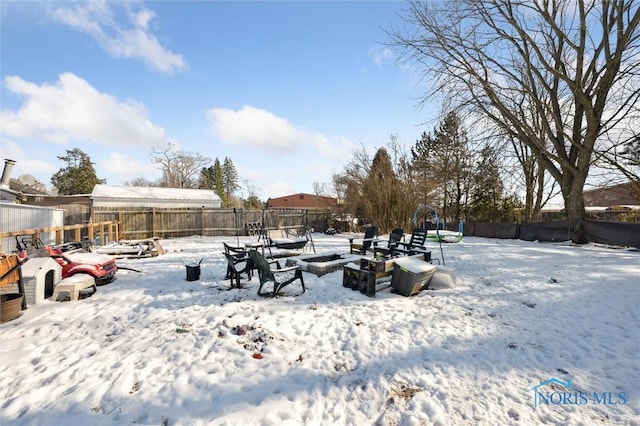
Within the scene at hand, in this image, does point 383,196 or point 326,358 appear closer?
point 326,358

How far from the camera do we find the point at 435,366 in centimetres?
306

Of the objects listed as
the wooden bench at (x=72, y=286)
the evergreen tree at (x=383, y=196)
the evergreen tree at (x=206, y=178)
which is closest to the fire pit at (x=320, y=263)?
the wooden bench at (x=72, y=286)

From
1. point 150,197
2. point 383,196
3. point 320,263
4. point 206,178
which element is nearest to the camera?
point 320,263

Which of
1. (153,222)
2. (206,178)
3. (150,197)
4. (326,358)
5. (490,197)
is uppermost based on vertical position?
(206,178)

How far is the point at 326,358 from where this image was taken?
325 centimetres

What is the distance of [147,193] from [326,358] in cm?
2699

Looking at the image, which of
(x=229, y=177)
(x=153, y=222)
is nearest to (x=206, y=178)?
(x=229, y=177)

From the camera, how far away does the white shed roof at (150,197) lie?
23.1m

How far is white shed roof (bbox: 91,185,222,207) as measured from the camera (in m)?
23.1

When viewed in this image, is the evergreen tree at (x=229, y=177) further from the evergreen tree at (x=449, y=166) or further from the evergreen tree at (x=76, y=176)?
the evergreen tree at (x=449, y=166)

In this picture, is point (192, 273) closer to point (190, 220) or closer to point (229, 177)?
point (190, 220)

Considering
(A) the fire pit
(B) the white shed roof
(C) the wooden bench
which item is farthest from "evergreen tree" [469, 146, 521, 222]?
(C) the wooden bench

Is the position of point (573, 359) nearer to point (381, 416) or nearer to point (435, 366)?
point (435, 366)

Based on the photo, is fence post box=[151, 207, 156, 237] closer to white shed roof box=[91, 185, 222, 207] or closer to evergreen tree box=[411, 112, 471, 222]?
white shed roof box=[91, 185, 222, 207]
